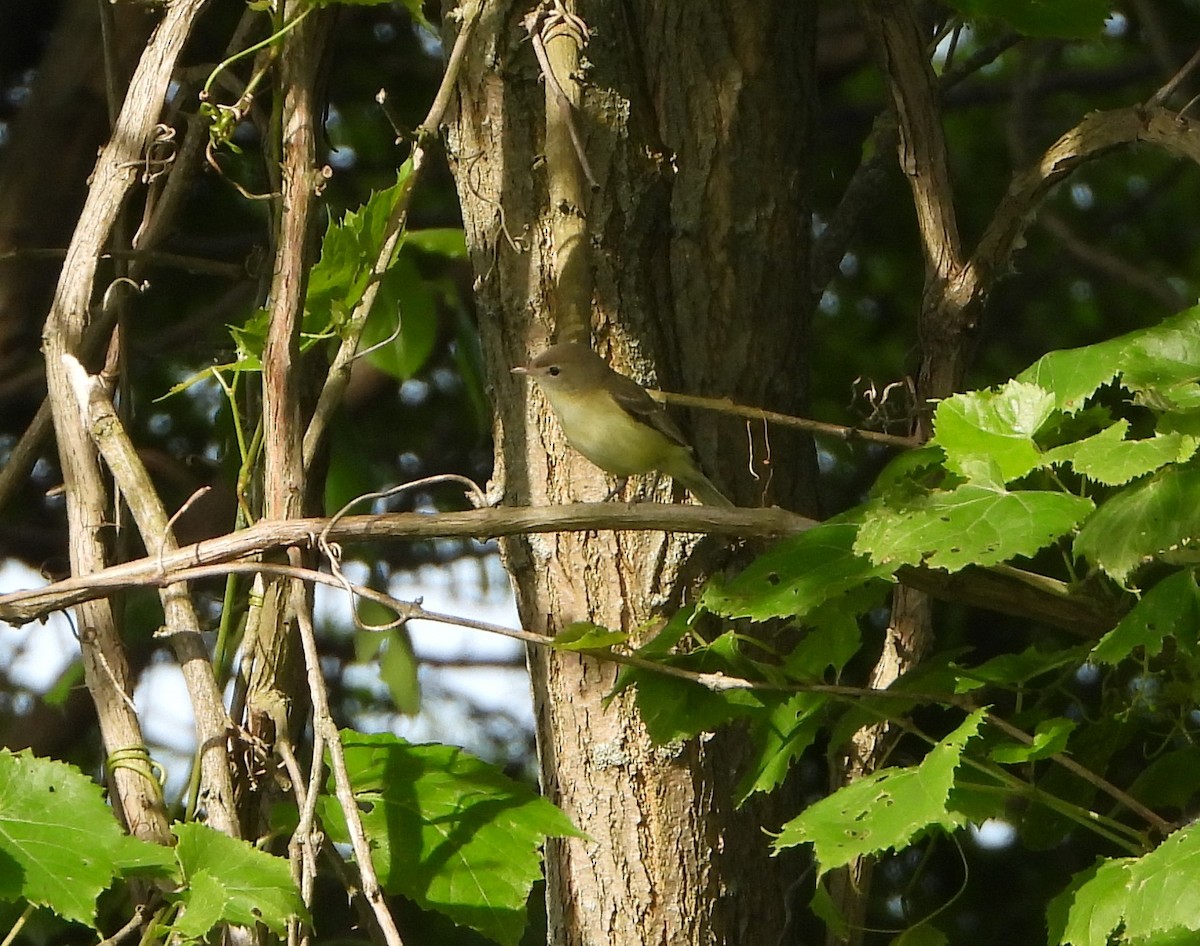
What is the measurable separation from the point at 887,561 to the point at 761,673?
40 cm

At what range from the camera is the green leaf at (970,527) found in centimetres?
153

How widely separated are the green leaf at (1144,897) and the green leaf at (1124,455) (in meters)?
0.37

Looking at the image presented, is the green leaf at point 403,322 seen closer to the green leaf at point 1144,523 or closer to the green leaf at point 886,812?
the green leaf at point 886,812

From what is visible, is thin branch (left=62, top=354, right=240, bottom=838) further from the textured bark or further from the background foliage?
the textured bark

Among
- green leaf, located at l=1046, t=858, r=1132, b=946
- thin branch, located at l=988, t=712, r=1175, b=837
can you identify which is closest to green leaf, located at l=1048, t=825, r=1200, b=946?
green leaf, located at l=1046, t=858, r=1132, b=946

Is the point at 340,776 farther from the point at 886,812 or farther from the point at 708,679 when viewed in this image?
the point at 886,812

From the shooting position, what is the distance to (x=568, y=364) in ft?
8.21

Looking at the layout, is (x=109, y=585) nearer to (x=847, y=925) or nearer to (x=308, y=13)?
(x=308, y=13)

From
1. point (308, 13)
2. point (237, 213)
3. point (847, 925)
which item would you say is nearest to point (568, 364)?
point (308, 13)

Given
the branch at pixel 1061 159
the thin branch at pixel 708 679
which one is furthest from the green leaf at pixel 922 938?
the branch at pixel 1061 159

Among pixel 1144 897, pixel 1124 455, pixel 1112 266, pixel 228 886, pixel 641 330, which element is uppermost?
pixel 1112 266

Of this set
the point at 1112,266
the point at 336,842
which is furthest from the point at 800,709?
the point at 1112,266

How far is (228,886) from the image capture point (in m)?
1.84

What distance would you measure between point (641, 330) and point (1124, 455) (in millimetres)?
1172
